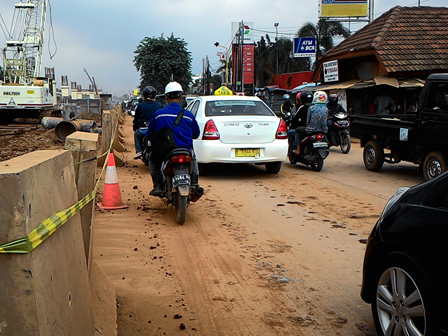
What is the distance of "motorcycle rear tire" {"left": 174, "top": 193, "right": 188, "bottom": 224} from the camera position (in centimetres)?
643

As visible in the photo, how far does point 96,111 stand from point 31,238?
30005 mm

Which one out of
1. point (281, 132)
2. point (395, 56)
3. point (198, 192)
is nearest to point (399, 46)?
point (395, 56)

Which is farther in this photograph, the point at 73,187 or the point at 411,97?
the point at 411,97

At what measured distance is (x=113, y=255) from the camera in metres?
5.22

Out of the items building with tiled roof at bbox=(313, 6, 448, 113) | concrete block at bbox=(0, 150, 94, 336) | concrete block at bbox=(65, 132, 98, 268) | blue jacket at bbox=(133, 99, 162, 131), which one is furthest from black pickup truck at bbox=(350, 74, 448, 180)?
building with tiled roof at bbox=(313, 6, 448, 113)

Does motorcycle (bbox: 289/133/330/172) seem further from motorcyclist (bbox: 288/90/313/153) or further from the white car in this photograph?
the white car

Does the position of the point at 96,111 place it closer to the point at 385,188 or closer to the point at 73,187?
the point at 385,188

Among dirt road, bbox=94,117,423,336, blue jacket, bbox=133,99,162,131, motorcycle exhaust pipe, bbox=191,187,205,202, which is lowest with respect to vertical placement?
dirt road, bbox=94,117,423,336

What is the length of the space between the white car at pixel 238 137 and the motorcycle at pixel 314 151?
4.13 ft

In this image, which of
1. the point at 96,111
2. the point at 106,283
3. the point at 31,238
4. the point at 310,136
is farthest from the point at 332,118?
the point at 96,111

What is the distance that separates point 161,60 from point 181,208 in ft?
158

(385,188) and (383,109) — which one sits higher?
(383,109)

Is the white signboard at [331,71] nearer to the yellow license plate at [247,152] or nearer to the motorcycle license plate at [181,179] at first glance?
the yellow license plate at [247,152]

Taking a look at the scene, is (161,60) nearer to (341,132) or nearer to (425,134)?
(341,132)
